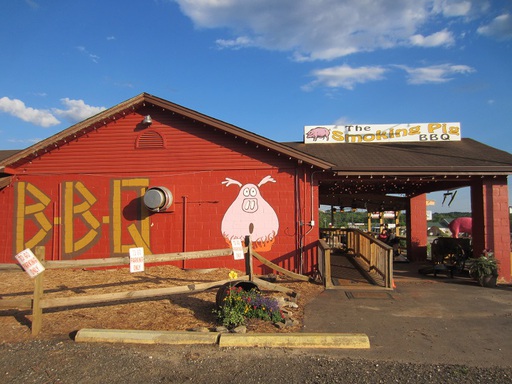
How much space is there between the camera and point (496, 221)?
1039 centimetres

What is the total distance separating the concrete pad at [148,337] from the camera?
5238 millimetres

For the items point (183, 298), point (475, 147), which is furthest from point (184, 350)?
point (475, 147)

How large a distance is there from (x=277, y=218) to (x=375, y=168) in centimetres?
307

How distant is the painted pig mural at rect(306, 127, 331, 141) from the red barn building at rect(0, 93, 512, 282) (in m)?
2.57

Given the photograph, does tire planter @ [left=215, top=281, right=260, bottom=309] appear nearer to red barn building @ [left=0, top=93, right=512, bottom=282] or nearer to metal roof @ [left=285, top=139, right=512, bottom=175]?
red barn building @ [left=0, top=93, right=512, bottom=282]

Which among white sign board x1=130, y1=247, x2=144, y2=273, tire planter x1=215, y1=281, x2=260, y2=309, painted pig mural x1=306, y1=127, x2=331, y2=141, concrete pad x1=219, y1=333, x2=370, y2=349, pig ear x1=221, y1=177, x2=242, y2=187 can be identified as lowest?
concrete pad x1=219, y1=333, x2=370, y2=349

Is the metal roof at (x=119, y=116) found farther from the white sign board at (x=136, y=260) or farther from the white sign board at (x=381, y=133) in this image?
the white sign board at (x=136, y=260)

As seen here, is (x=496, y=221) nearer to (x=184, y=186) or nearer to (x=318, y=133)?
(x=318, y=133)

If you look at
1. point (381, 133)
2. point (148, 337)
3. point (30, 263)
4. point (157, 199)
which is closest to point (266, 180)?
point (157, 199)

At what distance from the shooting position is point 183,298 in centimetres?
755

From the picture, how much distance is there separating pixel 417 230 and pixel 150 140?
1169 cm

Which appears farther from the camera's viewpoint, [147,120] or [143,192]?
[143,192]

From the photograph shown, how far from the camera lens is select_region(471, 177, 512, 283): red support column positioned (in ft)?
33.9

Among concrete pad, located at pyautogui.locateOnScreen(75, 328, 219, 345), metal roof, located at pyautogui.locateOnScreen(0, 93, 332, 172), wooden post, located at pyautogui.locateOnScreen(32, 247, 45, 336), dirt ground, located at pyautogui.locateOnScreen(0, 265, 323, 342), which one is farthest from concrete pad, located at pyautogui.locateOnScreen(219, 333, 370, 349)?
metal roof, located at pyautogui.locateOnScreen(0, 93, 332, 172)
